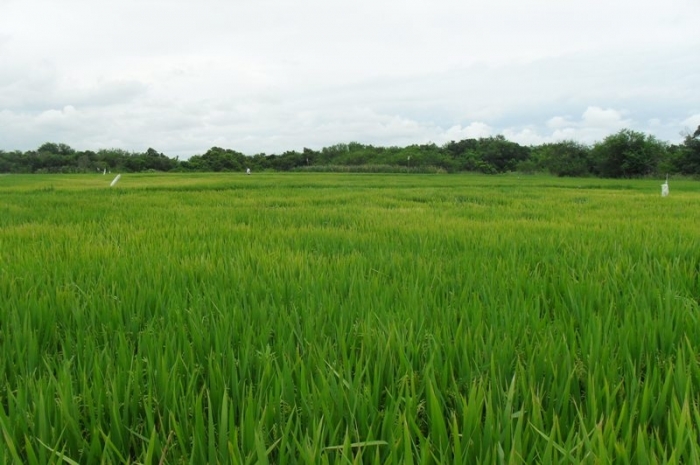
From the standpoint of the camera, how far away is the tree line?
117 feet

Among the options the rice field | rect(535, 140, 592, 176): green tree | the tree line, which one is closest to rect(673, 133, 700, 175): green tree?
the tree line

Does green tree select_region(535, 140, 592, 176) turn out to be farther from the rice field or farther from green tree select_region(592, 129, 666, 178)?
the rice field

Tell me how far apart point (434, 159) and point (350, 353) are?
66.6m

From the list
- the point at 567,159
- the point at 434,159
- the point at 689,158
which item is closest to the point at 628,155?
the point at 689,158

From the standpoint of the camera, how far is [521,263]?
2186mm

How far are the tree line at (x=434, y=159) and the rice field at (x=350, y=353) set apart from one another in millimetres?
39765

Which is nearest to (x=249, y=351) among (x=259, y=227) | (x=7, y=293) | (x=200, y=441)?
(x=200, y=441)

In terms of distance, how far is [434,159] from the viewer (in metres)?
65.4

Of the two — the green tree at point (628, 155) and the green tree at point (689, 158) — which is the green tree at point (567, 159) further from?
the green tree at point (689, 158)

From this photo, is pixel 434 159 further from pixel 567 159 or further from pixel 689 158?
pixel 689 158

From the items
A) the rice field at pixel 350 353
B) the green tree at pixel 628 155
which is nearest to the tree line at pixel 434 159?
the green tree at pixel 628 155

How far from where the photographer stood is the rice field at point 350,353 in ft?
2.31

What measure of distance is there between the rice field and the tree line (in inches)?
1566

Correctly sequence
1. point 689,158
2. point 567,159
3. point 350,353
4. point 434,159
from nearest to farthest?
point 350,353 → point 689,158 → point 567,159 → point 434,159
